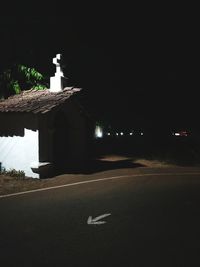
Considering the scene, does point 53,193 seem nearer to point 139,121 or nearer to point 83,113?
point 83,113

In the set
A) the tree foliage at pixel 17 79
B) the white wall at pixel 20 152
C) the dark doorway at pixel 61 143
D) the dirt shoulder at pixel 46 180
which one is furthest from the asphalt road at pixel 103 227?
the tree foliage at pixel 17 79

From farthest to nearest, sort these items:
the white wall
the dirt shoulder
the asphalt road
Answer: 1. the white wall
2. the dirt shoulder
3. the asphalt road

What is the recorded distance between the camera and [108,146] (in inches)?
1425

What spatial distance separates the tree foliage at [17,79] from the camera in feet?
67.3

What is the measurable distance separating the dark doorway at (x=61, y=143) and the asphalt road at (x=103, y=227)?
5032mm

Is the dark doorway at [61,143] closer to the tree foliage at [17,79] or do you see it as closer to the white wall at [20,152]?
the white wall at [20,152]

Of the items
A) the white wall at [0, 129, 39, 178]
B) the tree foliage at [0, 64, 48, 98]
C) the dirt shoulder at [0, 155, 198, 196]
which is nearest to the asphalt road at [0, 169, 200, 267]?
the dirt shoulder at [0, 155, 198, 196]

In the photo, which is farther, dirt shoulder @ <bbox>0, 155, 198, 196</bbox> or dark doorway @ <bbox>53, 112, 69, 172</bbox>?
dark doorway @ <bbox>53, 112, 69, 172</bbox>

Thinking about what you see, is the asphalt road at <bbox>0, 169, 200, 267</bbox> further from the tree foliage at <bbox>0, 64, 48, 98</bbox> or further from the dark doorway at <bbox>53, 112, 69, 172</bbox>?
the tree foliage at <bbox>0, 64, 48, 98</bbox>

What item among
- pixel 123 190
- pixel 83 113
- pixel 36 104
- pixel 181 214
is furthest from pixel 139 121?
pixel 181 214

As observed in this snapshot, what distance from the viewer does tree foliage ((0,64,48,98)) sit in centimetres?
2052

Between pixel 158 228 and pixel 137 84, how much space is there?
27708mm

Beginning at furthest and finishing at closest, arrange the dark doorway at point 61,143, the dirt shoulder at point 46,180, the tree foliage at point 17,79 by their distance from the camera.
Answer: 1. the tree foliage at point 17,79
2. the dark doorway at point 61,143
3. the dirt shoulder at point 46,180

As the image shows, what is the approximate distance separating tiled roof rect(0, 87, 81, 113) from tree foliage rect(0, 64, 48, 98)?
699mm
